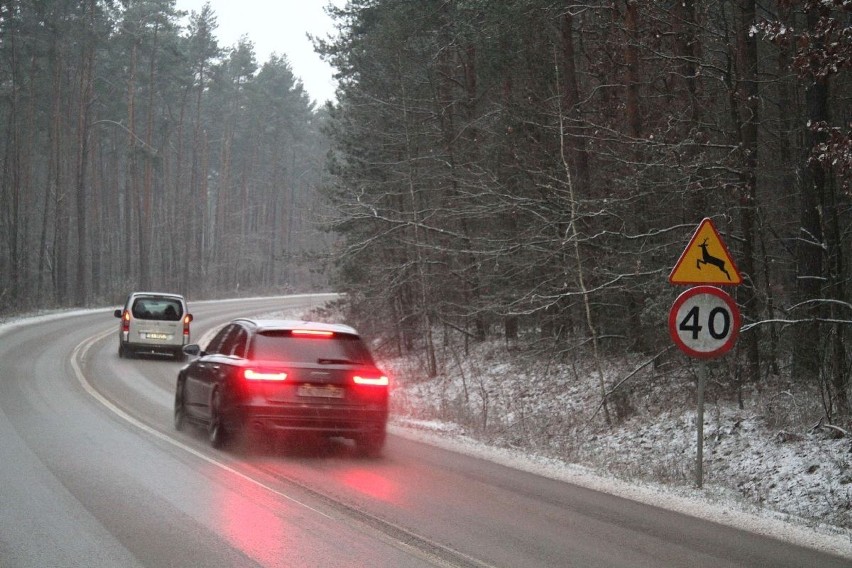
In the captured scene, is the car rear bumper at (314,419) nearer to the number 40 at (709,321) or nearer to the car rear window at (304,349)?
the car rear window at (304,349)

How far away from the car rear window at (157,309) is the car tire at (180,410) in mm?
14207

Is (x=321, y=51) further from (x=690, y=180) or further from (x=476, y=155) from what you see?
(x=690, y=180)

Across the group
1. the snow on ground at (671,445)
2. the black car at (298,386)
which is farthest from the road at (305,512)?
the snow on ground at (671,445)

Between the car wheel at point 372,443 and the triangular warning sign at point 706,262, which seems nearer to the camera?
the triangular warning sign at point 706,262

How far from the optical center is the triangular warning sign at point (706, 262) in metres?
10.3

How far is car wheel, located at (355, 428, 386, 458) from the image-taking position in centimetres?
1177

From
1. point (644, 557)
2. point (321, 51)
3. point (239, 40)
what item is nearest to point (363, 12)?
point (321, 51)

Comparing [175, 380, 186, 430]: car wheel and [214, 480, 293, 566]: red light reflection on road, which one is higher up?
[175, 380, 186, 430]: car wheel

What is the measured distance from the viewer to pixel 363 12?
30.9m

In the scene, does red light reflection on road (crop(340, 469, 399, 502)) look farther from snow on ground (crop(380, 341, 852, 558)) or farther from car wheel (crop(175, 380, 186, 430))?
car wheel (crop(175, 380, 186, 430))

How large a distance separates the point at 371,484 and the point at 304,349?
2.53m

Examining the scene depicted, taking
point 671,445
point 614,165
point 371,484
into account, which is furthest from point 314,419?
point 614,165

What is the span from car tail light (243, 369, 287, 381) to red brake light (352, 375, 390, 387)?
903 millimetres

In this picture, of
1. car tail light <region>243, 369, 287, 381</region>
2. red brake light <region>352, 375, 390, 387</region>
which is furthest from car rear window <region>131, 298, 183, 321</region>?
red brake light <region>352, 375, 390, 387</region>
